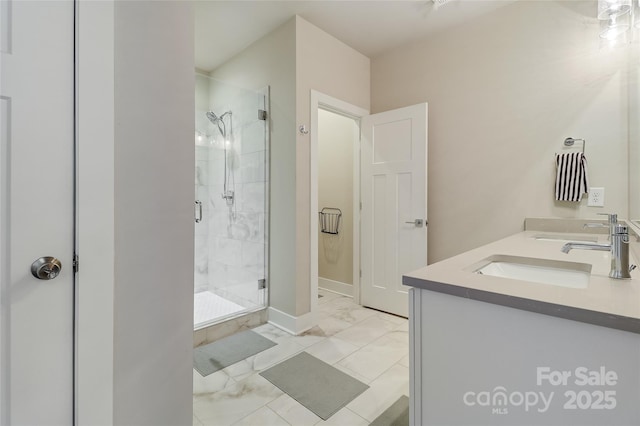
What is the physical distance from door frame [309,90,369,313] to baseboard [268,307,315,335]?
10 cm

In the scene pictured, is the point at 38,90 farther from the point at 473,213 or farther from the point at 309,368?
the point at 473,213

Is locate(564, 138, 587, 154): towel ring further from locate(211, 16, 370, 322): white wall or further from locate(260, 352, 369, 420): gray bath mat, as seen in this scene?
locate(260, 352, 369, 420): gray bath mat

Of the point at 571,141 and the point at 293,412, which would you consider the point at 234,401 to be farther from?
the point at 571,141

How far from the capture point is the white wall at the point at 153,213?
102cm

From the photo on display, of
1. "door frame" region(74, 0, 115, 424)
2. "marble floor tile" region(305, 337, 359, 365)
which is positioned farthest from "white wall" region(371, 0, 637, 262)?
"door frame" region(74, 0, 115, 424)

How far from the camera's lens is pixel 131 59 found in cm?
104

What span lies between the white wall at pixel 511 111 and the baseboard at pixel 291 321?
4.37ft

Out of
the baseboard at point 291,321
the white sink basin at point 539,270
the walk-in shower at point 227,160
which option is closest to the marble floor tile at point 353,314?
the baseboard at point 291,321

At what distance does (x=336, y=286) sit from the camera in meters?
3.55

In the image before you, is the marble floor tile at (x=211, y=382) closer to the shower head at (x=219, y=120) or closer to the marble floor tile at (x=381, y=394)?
the marble floor tile at (x=381, y=394)

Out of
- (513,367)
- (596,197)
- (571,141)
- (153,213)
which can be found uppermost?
(571,141)

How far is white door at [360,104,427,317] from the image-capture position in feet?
8.82

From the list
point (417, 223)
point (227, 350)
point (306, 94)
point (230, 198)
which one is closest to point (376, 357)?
point (227, 350)

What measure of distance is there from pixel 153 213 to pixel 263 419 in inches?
46.0
